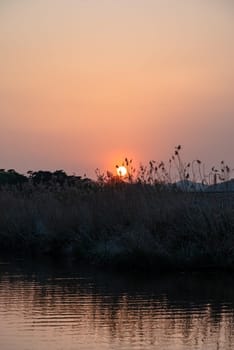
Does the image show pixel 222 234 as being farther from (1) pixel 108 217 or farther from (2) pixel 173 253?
(1) pixel 108 217

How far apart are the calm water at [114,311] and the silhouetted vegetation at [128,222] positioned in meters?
1.53

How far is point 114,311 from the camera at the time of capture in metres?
14.3

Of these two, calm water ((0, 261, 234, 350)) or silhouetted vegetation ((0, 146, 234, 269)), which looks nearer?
calm water ((0, 261, 234, 350))

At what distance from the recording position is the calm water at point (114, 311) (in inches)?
454

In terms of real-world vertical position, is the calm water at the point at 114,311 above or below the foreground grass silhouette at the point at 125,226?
below

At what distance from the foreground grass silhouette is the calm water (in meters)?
1.51

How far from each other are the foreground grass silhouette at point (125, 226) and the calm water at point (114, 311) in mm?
1507

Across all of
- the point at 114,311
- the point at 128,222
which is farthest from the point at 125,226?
the point at 114,311

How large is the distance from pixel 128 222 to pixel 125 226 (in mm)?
264

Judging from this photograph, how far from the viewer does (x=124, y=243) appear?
74.4 feet

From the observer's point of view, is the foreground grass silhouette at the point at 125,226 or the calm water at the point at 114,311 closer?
the calm water at the point at 114,311

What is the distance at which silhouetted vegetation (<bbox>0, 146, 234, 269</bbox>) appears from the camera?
72.2 feet

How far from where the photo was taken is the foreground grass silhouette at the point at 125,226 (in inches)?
866

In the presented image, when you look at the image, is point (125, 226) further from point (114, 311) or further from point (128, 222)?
point (114, 311)
